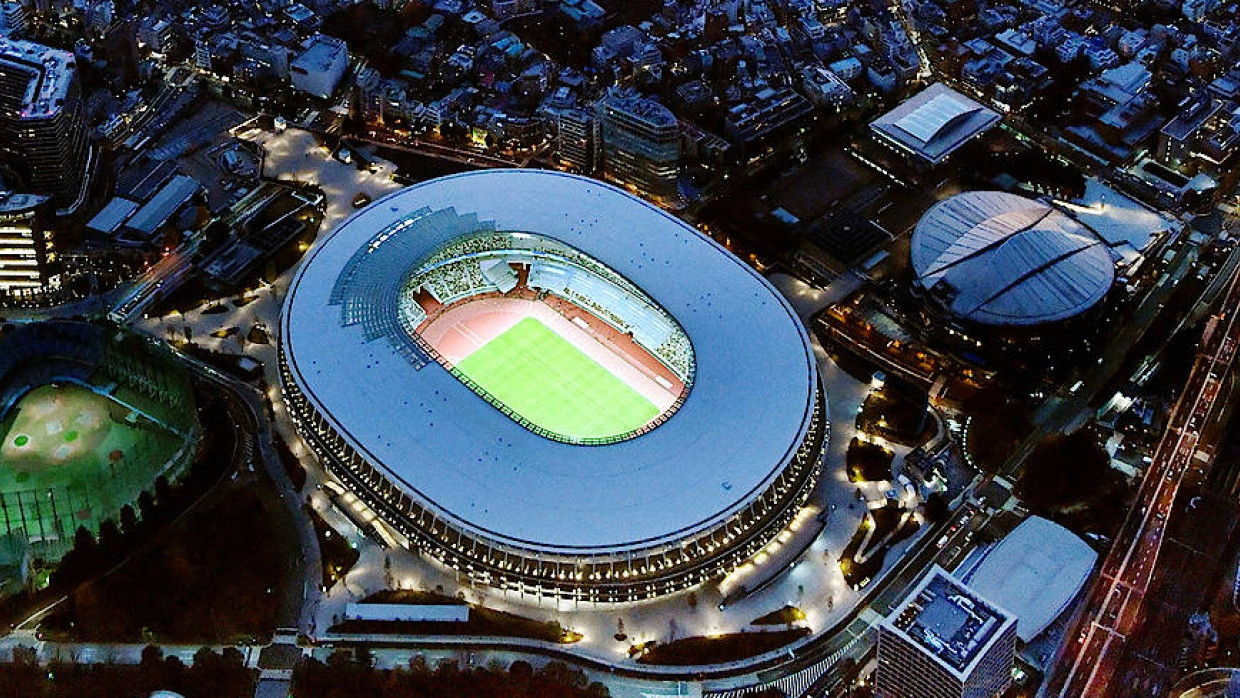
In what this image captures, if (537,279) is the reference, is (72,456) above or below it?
below

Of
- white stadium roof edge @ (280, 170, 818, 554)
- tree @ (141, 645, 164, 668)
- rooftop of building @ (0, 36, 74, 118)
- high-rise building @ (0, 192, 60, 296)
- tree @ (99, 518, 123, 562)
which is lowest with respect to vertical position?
tree @ (141, 645, 164, 668)

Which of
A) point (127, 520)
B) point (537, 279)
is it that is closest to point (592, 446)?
point (537, 279)

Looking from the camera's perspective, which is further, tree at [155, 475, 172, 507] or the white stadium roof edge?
tree at [155, 475, 172, 507]

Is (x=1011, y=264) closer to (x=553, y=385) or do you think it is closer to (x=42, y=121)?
(x=553, y=385)

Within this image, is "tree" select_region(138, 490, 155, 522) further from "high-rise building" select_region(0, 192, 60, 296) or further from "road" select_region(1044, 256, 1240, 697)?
"road" select_region(1044, 256, 1240, 697)

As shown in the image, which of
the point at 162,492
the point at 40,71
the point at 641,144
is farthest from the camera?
the point at 641,144

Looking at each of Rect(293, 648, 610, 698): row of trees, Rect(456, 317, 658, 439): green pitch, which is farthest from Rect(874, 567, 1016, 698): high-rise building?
Rect(456, 317, 658, 439): green pitch

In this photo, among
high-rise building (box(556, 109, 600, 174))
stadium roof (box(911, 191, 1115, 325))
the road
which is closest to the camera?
the road
